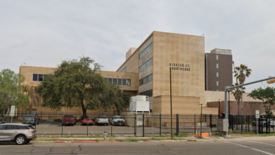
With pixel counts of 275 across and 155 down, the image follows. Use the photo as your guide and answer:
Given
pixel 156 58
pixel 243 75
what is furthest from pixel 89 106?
pixel 243 75

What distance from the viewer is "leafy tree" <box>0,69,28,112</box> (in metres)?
45.6

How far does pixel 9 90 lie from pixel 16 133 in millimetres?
30914

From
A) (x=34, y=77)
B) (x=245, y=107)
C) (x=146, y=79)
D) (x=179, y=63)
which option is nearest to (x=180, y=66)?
(x=179, y=63)

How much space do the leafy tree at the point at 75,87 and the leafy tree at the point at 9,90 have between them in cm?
464

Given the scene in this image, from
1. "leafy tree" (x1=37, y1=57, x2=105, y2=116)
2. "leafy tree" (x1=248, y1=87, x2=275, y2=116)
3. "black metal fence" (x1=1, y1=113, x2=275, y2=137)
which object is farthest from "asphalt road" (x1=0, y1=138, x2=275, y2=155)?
"leafy tree" (x1=248, y1=87, x2=275, y2=116)

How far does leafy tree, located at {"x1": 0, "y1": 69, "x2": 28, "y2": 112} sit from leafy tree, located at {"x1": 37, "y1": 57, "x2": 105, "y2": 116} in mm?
4642

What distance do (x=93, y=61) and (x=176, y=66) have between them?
61.4ft

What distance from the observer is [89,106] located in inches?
1922

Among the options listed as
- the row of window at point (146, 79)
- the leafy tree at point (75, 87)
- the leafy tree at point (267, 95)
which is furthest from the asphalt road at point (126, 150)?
the leafy tree at point (267, 95)

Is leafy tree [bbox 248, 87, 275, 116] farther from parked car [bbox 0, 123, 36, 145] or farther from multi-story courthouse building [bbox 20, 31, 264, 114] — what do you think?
parked car [bbox 0, 123, 36, 145]

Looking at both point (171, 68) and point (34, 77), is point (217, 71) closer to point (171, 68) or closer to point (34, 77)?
point (171, 68)

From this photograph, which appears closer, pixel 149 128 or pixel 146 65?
pixel 149 128

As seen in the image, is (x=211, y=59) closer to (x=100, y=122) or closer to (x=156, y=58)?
(x=156, y=58)

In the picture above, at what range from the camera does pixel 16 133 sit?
18.9m
